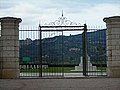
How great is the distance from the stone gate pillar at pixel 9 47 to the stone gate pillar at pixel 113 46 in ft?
17.9

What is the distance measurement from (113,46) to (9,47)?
19.9 feet

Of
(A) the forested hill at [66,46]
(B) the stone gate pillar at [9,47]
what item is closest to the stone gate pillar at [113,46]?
(A) the forested hill at [66,46]

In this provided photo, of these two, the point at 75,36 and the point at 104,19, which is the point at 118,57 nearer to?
the point at 104,19

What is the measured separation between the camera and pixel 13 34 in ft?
67.5

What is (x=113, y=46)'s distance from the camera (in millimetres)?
20750

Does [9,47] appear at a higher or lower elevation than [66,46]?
lower

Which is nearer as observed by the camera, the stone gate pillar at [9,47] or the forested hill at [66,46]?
the stone gate pillar at [9,47]

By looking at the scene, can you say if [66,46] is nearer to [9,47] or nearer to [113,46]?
[113,46]

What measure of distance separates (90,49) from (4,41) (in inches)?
386

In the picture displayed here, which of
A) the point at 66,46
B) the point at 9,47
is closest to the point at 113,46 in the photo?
the point at 9,47

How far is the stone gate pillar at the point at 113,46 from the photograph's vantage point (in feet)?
67.6

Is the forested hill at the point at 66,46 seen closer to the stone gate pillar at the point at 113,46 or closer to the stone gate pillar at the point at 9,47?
the stone gate pillar at the point at 113,46

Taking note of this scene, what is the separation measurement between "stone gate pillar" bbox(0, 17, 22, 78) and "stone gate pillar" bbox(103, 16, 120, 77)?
547 centimetres

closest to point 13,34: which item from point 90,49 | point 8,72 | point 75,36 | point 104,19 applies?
point 8,72
